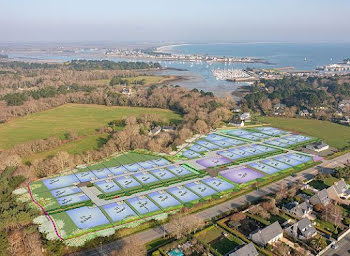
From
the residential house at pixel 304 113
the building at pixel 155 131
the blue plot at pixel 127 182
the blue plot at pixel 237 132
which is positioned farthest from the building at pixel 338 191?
the residential house at pixel 304 113

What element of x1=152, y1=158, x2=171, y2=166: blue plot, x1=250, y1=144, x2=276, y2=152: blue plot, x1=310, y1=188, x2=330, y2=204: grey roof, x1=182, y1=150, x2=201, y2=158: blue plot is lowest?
x1=250, y1=144, x2=276, y2=152: blue plot

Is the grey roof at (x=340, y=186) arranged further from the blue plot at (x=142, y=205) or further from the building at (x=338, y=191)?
the blue plot at (x=142, y=205)

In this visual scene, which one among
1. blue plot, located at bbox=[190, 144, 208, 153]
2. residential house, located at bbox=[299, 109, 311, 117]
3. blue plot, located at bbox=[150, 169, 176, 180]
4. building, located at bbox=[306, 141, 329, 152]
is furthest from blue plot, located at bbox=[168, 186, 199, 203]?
residential house, located at bbox=[299, 109, 311, 117]

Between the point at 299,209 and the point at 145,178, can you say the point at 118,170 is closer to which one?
the point at 145,178

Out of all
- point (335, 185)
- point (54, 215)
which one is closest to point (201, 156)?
point (335, 185)

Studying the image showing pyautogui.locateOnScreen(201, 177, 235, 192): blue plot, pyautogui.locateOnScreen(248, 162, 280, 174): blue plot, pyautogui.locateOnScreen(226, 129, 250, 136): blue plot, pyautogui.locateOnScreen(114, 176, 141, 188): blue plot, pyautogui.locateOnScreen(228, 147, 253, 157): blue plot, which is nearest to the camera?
pyautogui.locateOnScreen(201, 177, 235, 192): blue plot

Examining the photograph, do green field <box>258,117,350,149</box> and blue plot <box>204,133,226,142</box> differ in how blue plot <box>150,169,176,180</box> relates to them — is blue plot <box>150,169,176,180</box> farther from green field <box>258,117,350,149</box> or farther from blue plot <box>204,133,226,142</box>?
green field <box>258,117,350,149</box>
